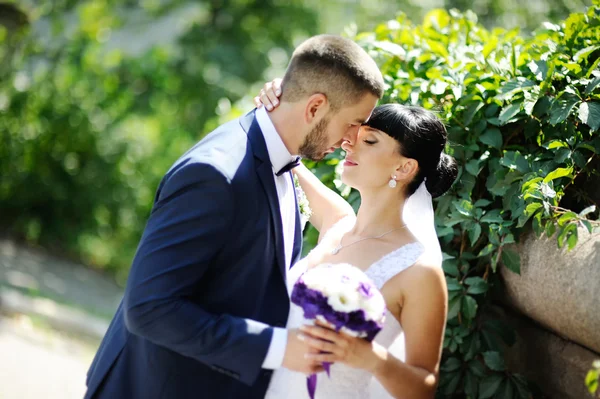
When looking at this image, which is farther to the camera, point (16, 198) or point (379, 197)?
point (16, 198)

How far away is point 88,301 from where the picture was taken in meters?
7.85

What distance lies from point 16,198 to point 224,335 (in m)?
7.53

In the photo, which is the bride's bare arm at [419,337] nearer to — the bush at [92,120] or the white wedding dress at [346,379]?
the white wedding dress at [346,379]

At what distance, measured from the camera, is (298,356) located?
207 centimetres

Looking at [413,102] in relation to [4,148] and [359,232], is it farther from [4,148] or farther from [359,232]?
[4,148]

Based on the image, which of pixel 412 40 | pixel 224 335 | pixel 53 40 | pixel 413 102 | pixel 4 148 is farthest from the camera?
pixel 53 40

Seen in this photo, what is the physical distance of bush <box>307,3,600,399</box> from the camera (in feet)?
8.87

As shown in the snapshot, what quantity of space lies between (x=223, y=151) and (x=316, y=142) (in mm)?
391

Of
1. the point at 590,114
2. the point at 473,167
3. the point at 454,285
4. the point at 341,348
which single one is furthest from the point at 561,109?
the point at 341,348

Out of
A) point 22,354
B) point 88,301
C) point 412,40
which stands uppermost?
point 412,40

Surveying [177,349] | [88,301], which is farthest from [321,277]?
[88,301]

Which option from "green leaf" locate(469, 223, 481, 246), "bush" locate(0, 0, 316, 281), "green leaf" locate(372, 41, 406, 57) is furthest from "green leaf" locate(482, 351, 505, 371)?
"bush" locate(0, 0, 316, 281)

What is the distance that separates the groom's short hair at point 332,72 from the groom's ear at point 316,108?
0.02 metres

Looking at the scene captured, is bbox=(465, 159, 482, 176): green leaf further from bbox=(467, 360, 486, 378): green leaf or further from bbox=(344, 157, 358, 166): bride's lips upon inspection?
bbox=(467, 360, 486, 378): green leaf
